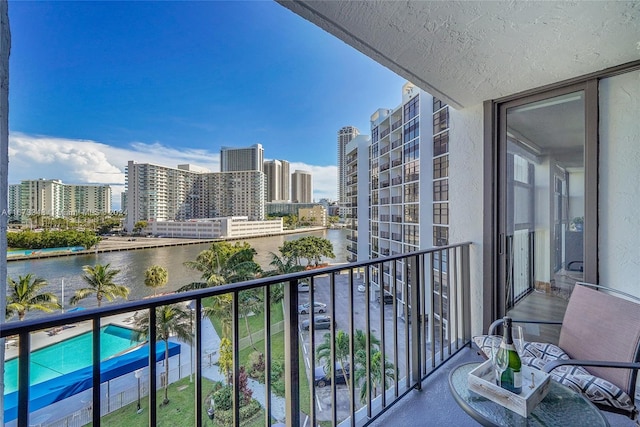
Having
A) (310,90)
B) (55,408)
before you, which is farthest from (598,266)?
(310,90)

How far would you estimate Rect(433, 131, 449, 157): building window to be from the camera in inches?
497

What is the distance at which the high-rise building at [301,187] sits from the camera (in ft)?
51.3

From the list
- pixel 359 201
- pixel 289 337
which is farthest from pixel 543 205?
pixel 359 201

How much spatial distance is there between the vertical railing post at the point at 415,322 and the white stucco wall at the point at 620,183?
1.35 meters

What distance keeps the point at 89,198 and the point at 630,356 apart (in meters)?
7.83

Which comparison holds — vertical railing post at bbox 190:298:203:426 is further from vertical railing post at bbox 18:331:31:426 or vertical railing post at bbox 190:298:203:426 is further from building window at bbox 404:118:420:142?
building window at bbox 404:118:420:142

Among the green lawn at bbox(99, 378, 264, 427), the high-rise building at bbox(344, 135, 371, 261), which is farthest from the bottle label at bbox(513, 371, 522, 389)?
the high-rise building at bbox(344, 135, 371, 261)

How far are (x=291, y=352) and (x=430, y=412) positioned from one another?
112 centimetres

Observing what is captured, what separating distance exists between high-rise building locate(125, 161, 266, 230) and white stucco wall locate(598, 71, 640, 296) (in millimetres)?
9329

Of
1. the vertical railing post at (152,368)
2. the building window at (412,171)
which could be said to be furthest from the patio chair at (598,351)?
the building window at (412,171)

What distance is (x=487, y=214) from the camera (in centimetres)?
251

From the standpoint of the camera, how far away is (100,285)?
631cm

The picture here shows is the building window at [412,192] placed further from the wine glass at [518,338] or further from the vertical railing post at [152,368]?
the vertical railing post at [152,368]

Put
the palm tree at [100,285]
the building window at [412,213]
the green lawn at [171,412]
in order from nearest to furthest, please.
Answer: the palm tree at [100,285]
the green lawn at [171,412]
the building window at [412,213]
